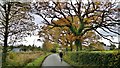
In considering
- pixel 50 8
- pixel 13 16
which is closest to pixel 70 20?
pixel 50 8

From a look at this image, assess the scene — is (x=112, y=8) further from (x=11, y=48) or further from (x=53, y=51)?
(x=11, y=48)

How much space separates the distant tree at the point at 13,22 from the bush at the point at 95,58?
4.31ft

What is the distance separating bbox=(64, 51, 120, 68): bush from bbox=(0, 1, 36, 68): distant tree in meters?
1.31

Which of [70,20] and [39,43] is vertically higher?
[70,20]

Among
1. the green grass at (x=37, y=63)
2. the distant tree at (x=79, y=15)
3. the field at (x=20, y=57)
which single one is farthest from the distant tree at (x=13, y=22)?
the green grass at (x=37, y=63)

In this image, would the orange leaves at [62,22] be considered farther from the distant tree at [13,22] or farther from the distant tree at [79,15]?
the distant tree at [13,22]

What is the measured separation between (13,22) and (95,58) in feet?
6.59

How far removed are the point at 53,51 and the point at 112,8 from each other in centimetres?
179

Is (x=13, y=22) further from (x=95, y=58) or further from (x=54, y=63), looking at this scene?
(x=95, y=58)

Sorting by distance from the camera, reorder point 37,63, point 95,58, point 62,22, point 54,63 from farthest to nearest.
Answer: point 54,63 → point 37,63 → point 62,22 → point 95,58

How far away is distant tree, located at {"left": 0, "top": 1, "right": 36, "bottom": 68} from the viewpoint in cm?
512

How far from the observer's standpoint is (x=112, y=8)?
5.74m

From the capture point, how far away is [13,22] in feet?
17.3

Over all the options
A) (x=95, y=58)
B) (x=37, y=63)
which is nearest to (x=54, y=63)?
(x=37, y=63)
